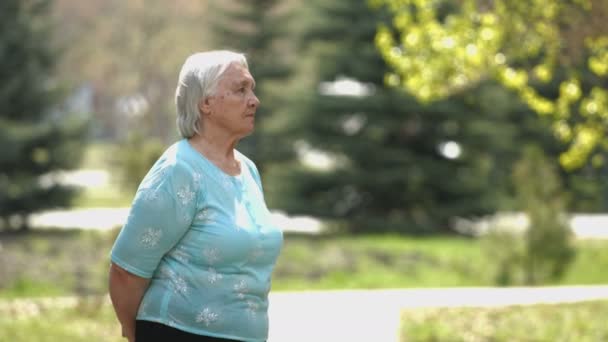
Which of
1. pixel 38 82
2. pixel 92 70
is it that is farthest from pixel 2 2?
pixel 92 70

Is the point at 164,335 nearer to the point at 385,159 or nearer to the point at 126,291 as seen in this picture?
the point at 126,291

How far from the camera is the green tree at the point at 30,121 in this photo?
22609mm

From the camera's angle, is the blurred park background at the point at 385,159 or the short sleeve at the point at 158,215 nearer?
the short sleeve at the point at 158,215

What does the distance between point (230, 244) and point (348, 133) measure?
2235cm

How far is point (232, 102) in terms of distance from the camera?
12.0 ft

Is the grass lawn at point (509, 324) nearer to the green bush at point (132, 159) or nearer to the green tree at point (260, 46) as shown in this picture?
the green bush at point (132, 159)

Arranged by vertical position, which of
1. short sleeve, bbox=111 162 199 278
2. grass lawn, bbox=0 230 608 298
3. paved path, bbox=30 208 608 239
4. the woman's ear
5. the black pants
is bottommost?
the black pants

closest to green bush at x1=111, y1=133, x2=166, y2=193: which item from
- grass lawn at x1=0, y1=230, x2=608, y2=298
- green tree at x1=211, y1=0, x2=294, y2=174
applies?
green tree at x1=211, y1=0, x2=294, y2=174

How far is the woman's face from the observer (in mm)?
3654

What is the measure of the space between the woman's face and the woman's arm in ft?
1.73

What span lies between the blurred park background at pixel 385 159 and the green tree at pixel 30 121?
0.04m

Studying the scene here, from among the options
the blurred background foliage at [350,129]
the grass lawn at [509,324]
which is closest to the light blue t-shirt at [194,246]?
the grass lawn at [509,324]

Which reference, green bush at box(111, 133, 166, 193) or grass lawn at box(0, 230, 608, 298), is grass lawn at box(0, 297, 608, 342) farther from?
green bush at box(111, 133, 166, 193)

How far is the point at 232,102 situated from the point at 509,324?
24.0 feet
